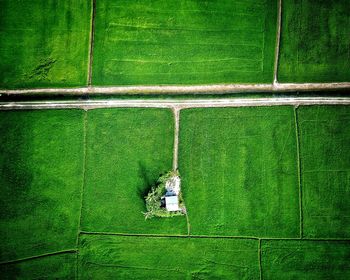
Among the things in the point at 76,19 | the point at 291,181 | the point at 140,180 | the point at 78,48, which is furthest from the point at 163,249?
the point at 76,19

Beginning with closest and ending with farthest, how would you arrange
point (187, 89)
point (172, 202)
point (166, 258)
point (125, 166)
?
1. point (172, 202)
2. point (166, 258)
3. point (125, 166)
4. point (187, 89)

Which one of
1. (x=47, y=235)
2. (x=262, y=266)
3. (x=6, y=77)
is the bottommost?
(x=262, y=266)

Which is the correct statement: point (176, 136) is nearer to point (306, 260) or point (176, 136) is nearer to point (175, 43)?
point (175, 43)

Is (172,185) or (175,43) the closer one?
(172,185)

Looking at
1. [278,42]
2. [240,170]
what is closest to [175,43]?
[278,42]

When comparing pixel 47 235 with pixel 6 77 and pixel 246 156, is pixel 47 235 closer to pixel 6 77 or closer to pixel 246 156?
pixel 6 77

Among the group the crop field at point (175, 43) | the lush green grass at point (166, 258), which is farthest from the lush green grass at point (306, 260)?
the crop field at point (175, 43)
